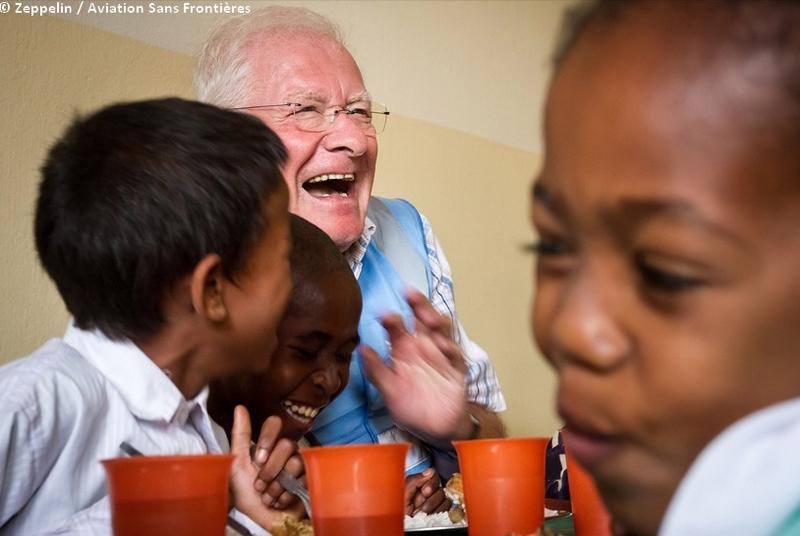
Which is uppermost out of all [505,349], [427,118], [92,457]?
[427,118]

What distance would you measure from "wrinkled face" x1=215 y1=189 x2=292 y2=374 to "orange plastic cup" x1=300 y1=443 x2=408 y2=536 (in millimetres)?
451

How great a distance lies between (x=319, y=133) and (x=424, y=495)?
2.90 feet

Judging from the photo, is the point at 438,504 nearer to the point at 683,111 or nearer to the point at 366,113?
the point at 366,113

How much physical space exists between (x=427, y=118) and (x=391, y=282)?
1248 millimetres

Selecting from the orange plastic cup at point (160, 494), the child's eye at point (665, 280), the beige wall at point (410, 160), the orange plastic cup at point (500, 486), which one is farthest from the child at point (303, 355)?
the child's eye at point (665, 280)

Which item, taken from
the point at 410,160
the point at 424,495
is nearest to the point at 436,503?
the point at 424,495

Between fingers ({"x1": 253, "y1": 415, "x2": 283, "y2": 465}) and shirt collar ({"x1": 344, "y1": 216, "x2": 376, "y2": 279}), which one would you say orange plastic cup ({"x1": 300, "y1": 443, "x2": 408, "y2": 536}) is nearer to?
fingers ({"x1": 253, "y1": 415, "x2": 283, "y2": 465})

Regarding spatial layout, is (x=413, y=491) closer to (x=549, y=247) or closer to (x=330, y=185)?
(x=330, y=185)

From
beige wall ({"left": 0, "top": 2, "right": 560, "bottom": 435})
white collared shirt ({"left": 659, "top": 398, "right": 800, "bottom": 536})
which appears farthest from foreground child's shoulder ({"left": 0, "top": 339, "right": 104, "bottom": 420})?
beige wall ({"left": 0, "top": 2, "right": 560, "bottom": 435})

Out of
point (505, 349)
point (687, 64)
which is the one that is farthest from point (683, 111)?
point (505, 349)

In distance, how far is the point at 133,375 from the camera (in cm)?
125

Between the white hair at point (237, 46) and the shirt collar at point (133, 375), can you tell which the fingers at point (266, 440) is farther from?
the white hair at point (237, 46)

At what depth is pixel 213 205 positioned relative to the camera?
1.31 meters

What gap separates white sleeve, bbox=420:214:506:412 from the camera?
205 centimetres
